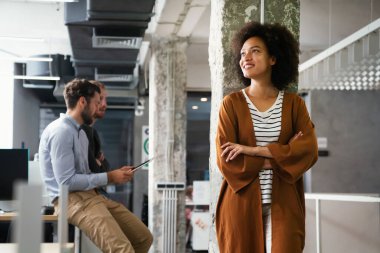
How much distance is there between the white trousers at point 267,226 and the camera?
2539 mm

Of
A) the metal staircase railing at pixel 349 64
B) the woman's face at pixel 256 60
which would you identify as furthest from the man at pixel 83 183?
the metal staircase railing at pixel 349 64

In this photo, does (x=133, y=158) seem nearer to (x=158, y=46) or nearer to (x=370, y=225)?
(x=158, y=46)

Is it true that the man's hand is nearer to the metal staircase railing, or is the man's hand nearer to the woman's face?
the woman's face

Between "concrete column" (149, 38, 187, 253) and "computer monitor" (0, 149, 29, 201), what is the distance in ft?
13.2

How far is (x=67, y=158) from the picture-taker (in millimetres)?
3662

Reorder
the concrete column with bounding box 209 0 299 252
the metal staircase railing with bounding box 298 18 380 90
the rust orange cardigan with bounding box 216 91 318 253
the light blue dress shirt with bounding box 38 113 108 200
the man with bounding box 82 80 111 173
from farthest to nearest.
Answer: the metal staircase railing with bounding box 298 18 380 90, the man with bounding box 82 80 111 173, the light blue dress shirt with bounding box 38 113 108 200, the concrete column with bounding box 209 0 299 252, the rust orange cardigan with bounding box 216 91 318 253

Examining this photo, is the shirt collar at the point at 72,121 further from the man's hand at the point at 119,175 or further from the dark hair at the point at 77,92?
the man's hand at the point at 119,175

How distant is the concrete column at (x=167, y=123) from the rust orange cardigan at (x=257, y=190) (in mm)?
5773

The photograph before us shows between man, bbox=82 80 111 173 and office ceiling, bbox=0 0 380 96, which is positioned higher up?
office ceiling, bbox=0 0 380 96

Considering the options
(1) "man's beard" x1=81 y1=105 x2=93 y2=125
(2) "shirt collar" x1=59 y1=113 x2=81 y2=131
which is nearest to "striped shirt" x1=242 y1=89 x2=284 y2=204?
(2) "shirt collar" x1=59 y1=113 x2=81 y2=131

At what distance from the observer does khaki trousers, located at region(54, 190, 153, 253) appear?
3.49 m

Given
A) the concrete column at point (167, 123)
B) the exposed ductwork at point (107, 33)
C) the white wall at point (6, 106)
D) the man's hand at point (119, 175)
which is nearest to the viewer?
the man's hand at point (119, 175)

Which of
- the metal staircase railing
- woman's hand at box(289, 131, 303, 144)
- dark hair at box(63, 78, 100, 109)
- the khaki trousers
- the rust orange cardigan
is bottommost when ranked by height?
the khaki trousers

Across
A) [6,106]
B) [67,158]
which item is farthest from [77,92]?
[6,106]
